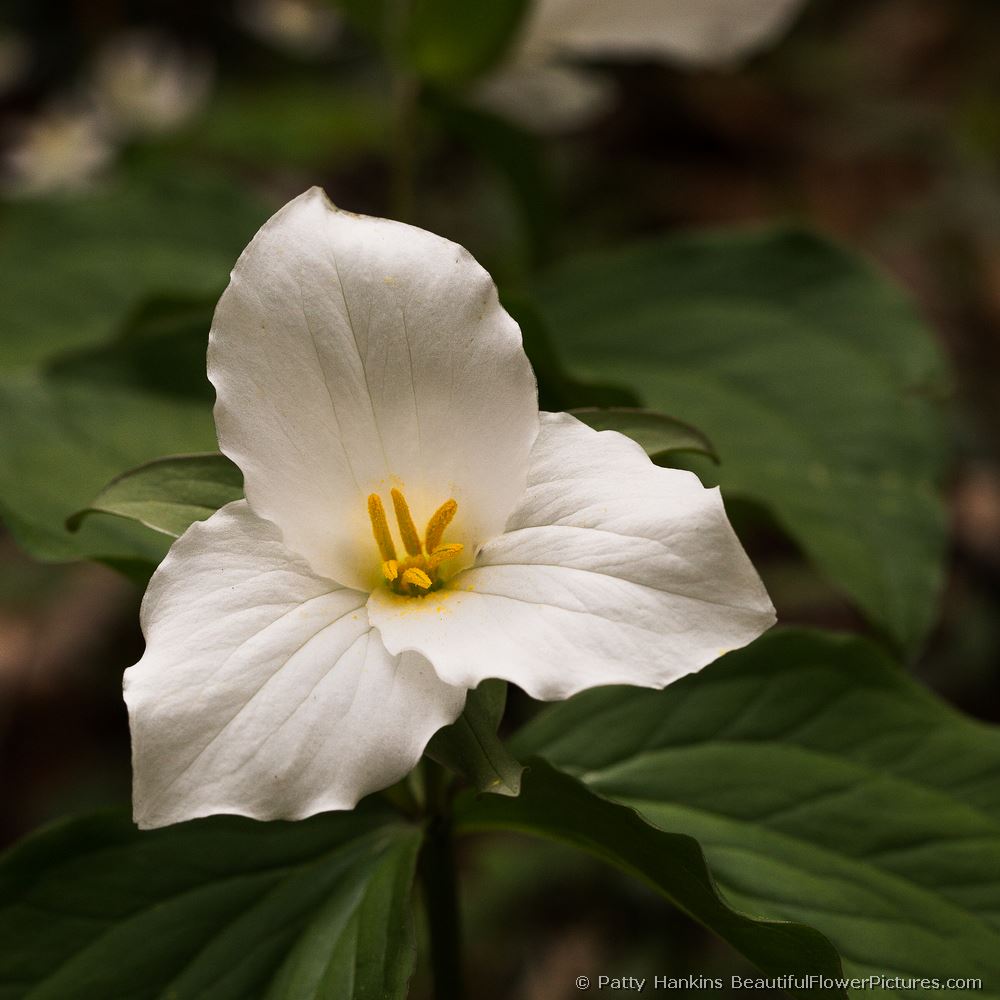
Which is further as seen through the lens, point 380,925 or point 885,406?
point 885,406

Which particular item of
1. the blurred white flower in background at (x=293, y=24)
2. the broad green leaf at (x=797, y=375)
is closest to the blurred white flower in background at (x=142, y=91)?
the blurred white flower in background at (x=293, y=24)

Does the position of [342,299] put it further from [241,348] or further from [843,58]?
[843,58]

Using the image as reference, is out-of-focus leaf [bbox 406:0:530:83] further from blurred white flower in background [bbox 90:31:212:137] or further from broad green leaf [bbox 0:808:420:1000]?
blurred white flower in background [bbox 90:31:212:137]

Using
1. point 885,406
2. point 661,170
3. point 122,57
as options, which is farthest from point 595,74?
point 885,406

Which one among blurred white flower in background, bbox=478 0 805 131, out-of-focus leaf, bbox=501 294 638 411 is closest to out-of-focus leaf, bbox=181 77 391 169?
blurred white flower in background, bbox=478 0 805 131

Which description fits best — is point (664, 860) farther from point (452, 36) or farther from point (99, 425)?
point (452, 36)

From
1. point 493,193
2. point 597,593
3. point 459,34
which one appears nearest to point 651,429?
point 597,593
